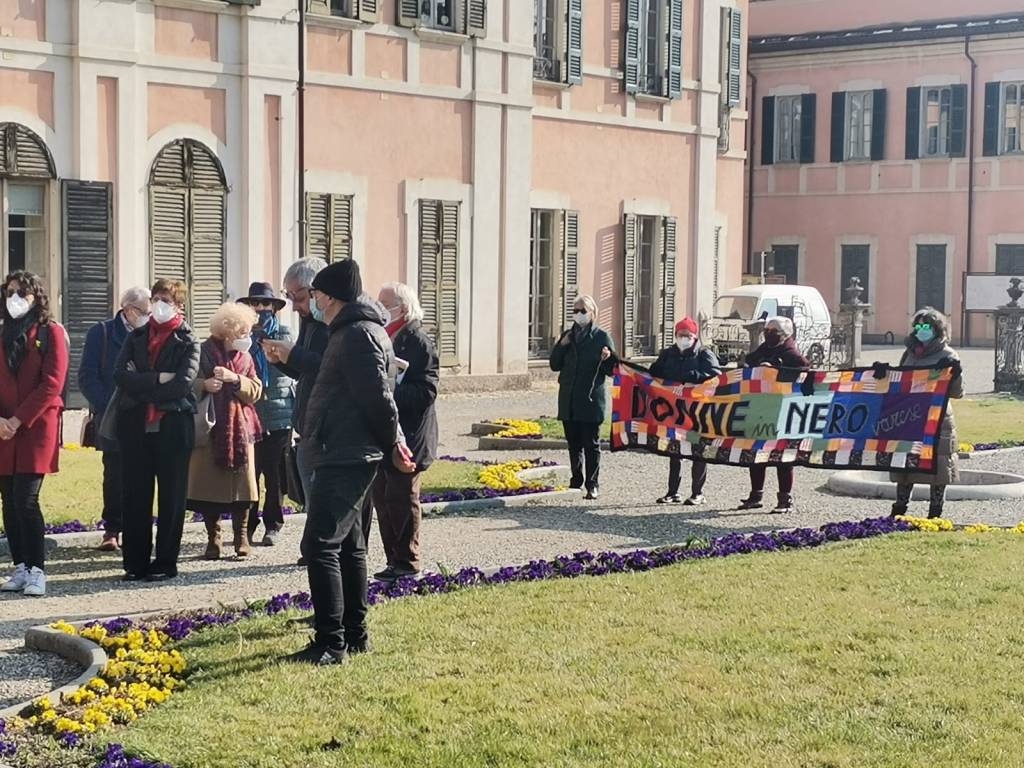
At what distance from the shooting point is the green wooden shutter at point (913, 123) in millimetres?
48344

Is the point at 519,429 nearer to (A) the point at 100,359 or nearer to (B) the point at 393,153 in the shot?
(B) the point at 393,153

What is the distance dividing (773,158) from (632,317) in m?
20.1

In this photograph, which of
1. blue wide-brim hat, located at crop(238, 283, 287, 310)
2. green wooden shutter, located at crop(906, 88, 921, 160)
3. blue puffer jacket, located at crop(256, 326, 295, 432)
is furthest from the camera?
green wooden shutter, located at crop(906, 88, 921, 160)

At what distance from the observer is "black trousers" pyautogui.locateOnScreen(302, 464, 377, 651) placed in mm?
8641

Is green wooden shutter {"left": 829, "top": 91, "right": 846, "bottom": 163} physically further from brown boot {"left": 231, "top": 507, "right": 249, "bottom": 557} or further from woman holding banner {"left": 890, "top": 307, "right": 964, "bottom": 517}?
brown boot {"left": 231, "top": 507, "right": 249, "bottom": 557}

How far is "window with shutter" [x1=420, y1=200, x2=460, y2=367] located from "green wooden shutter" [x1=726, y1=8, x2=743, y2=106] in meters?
9.83

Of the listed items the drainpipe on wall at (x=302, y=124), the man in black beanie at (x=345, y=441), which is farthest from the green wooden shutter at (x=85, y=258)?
the man in black beanie at (x=345, y=441)

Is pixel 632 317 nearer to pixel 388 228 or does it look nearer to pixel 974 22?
pixel 388 228

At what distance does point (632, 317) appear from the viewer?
32000 mm

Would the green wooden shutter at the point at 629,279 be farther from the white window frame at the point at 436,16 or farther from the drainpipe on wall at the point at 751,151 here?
the drainpipe on wall at the point at 751,151

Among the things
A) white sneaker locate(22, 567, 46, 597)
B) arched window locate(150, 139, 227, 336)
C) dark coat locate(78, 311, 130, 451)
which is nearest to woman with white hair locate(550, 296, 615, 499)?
dark coat locate(78, 311, 130, 451)

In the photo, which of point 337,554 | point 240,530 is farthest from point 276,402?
point 337,554

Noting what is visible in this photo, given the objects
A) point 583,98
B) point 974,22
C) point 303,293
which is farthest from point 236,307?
point 974,22

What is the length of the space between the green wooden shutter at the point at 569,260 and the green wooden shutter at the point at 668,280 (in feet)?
8.86
